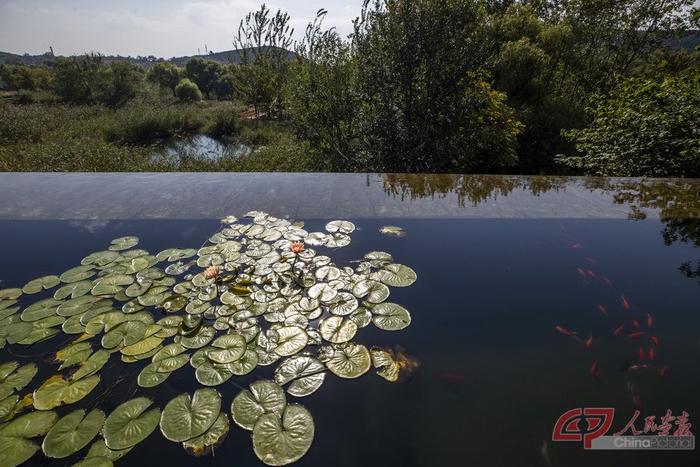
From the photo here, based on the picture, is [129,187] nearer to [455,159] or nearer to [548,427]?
[548,427]

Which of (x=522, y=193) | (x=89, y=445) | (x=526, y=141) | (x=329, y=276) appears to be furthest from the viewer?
(x=526, y=141)

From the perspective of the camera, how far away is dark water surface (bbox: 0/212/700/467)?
93cm

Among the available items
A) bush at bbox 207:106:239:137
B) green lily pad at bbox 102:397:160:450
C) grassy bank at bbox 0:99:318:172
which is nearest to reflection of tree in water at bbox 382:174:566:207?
green lily pad at bbox 102:397:160:450

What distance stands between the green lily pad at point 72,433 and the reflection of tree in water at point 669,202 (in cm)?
258

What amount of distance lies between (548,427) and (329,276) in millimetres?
1054

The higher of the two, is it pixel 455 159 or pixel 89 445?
pixel 455 159

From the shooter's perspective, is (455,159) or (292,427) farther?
(455,159)

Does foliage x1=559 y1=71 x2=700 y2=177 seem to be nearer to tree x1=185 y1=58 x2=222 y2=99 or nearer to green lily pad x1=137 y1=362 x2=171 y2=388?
green lily pad x1=137 y1=362 x2=171 y2=388

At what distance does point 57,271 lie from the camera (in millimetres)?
1689

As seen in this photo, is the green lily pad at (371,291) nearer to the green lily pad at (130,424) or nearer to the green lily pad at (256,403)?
the green lily pad at (256,403)

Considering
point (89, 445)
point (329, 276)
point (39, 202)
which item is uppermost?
point (39, 202)

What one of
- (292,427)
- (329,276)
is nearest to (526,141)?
(329,276)

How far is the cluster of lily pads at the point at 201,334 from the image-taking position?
0.96 meters

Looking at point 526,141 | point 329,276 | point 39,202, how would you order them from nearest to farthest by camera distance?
1. point 329,276
2. point 39,202
3. point 526,141
